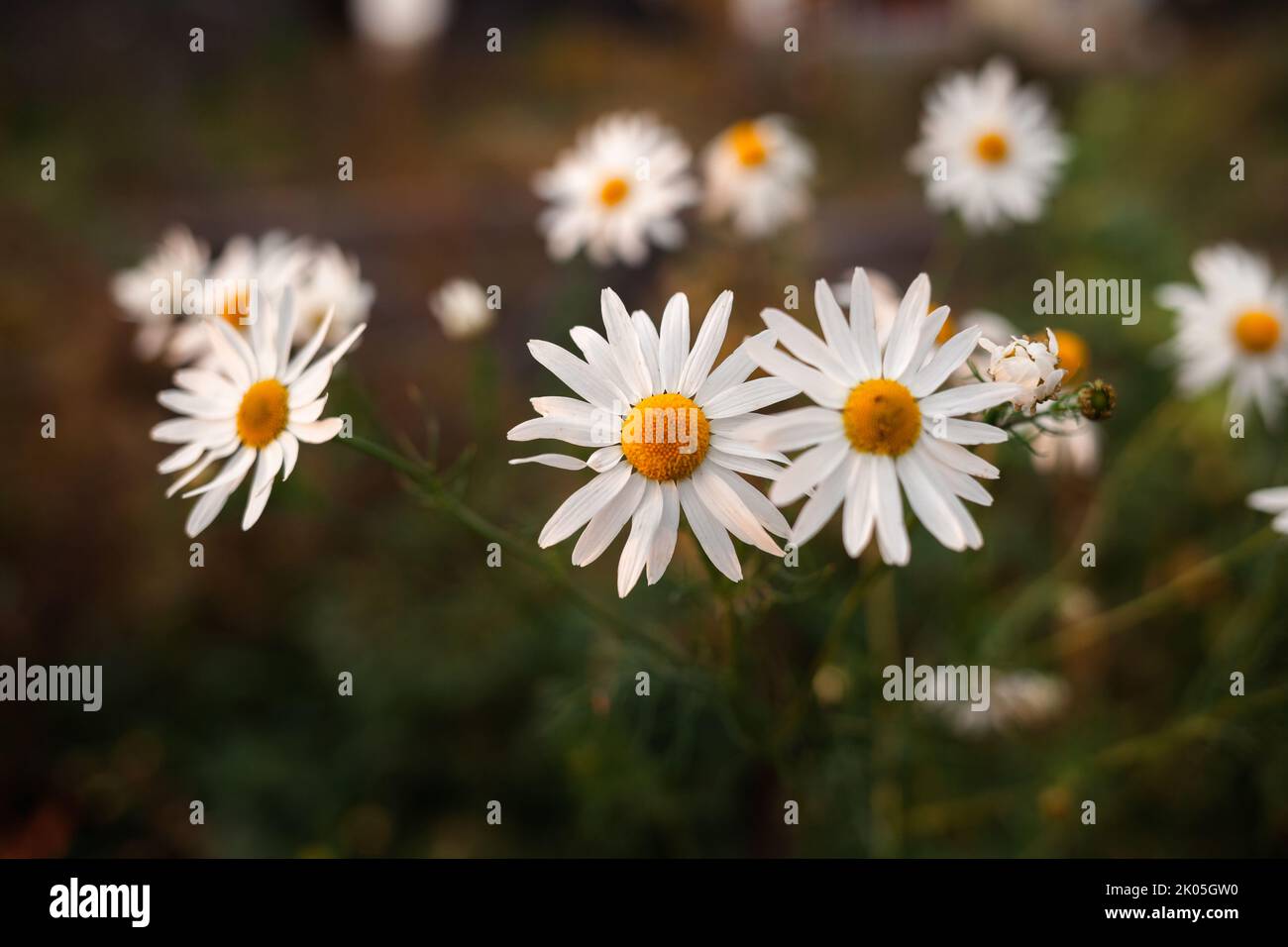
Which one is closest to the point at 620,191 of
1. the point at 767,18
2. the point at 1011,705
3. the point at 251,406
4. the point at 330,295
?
the point at 330,295

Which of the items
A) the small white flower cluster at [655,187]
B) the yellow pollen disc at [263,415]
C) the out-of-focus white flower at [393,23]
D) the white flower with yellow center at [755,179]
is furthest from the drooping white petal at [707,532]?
the out-of-focus white flower at [393,23]

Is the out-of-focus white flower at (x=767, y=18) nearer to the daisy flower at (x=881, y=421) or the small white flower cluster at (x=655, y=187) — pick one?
the small white flower cluster at (x=655, y=187)

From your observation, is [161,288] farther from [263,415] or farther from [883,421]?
[883,421]

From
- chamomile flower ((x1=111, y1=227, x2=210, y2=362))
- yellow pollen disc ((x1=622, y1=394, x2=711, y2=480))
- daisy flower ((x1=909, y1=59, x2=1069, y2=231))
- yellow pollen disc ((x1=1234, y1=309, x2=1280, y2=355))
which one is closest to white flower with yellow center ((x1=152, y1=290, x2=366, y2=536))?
yellow pollen disc ((x1=622, y1=394, x2=711, y2=480))

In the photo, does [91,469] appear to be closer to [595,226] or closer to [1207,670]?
[595,226]

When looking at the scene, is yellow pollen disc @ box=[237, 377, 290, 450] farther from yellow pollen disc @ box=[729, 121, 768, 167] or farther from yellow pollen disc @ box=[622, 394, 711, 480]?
yellow pollen disc @ box=[729, 121, 768, 167]
